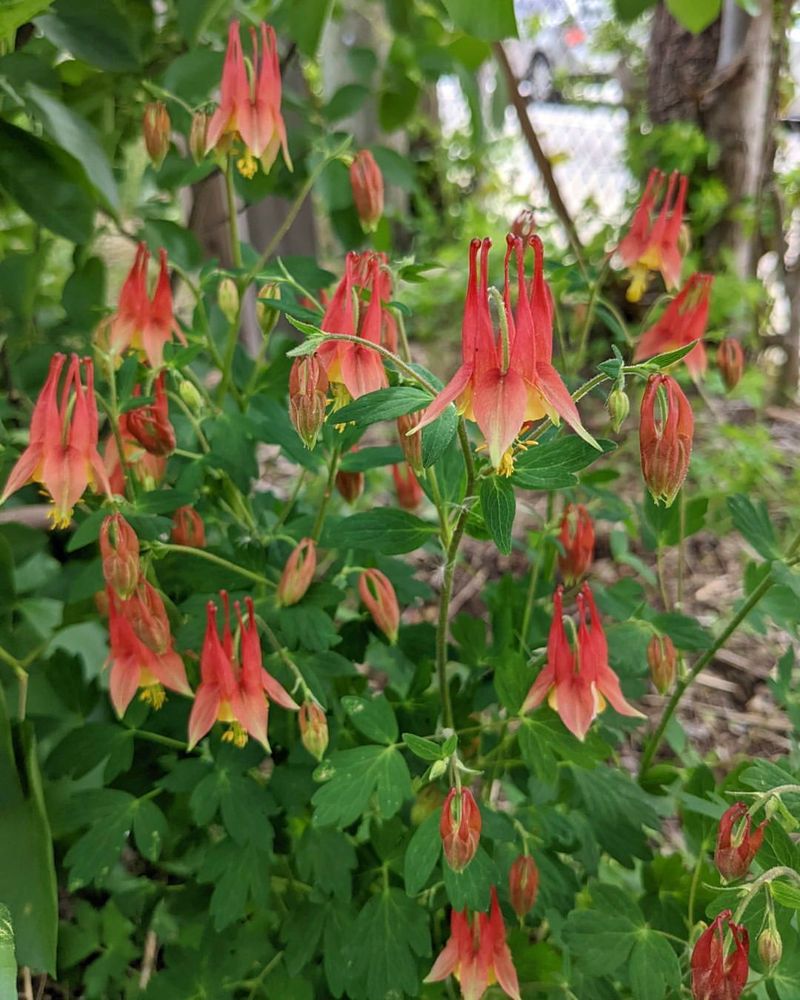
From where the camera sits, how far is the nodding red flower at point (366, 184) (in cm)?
92

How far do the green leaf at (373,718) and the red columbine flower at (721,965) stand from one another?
0.28 metres

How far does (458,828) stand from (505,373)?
13.1 inches

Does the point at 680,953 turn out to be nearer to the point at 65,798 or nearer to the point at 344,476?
the point at 344,476

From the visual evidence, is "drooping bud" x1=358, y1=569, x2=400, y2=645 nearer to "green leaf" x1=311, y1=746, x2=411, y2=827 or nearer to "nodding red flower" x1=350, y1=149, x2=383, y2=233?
"green leaf" x1=311, y1=746, x2=411, y2=827

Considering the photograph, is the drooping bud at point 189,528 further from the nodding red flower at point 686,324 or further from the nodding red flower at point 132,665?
the nodding red flower at point 686,324

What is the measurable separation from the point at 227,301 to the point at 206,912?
62cm

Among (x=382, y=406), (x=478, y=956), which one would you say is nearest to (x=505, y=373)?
(x=382, y=406)

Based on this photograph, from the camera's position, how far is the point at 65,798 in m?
0.98

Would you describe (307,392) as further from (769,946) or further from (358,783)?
(769,946)

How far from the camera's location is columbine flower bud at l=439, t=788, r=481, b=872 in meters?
0.65

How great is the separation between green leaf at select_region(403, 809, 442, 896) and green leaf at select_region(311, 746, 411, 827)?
3 centimetres

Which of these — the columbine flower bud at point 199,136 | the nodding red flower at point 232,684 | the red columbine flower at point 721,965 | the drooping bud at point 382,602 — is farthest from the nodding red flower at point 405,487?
Answer: the red columbine flower at point 721,965

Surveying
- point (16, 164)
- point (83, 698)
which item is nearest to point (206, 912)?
point (83, 698)

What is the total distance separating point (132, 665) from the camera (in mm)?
795
